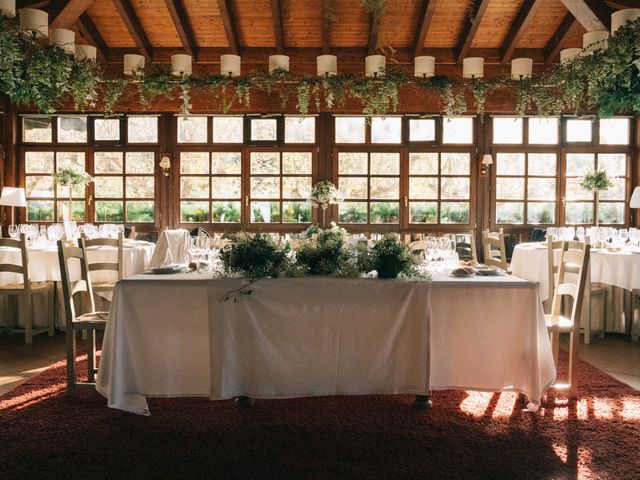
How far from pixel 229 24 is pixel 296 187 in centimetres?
276

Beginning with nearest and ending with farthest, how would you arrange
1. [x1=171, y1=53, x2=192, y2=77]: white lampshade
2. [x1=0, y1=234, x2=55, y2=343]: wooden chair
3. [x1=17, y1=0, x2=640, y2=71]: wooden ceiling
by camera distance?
[x1=0, y1=234, x2=55, y2=343]: wooden chair, [x1=171, y1=53, x2=192, y2=77]: white lampshade, [x1=17, y1=0, x2=640, y2=71]: wooden ceiling

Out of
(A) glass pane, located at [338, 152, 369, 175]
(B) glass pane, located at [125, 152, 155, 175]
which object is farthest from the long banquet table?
(B) glass pane, located at [125, 152, 155, 175]

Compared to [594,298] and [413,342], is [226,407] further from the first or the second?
[594,298]

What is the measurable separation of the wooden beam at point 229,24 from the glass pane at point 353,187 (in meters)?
2.75

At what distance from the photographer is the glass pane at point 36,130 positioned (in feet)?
30.8

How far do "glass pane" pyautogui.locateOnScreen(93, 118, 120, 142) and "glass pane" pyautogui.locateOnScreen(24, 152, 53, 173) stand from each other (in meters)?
0.87

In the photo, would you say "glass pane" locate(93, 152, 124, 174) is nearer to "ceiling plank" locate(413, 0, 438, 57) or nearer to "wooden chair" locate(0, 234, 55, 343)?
"wooden chair" locate(0, 234, 55, 343)

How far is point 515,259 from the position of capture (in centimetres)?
639

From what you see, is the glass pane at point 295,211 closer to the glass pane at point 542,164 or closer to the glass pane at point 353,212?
the glass pane at point 353,212

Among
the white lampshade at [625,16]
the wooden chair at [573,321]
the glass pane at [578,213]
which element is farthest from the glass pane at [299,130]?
the wooden chair at [573,321]

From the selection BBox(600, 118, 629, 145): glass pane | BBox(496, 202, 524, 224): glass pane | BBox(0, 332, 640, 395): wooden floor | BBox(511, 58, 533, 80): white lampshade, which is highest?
BBox(511, 58, 533, 80): white lampshade

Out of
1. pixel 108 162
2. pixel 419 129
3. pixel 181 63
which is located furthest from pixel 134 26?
pixel 419 129

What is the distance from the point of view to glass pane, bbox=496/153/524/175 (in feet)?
30.9

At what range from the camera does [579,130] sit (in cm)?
941
